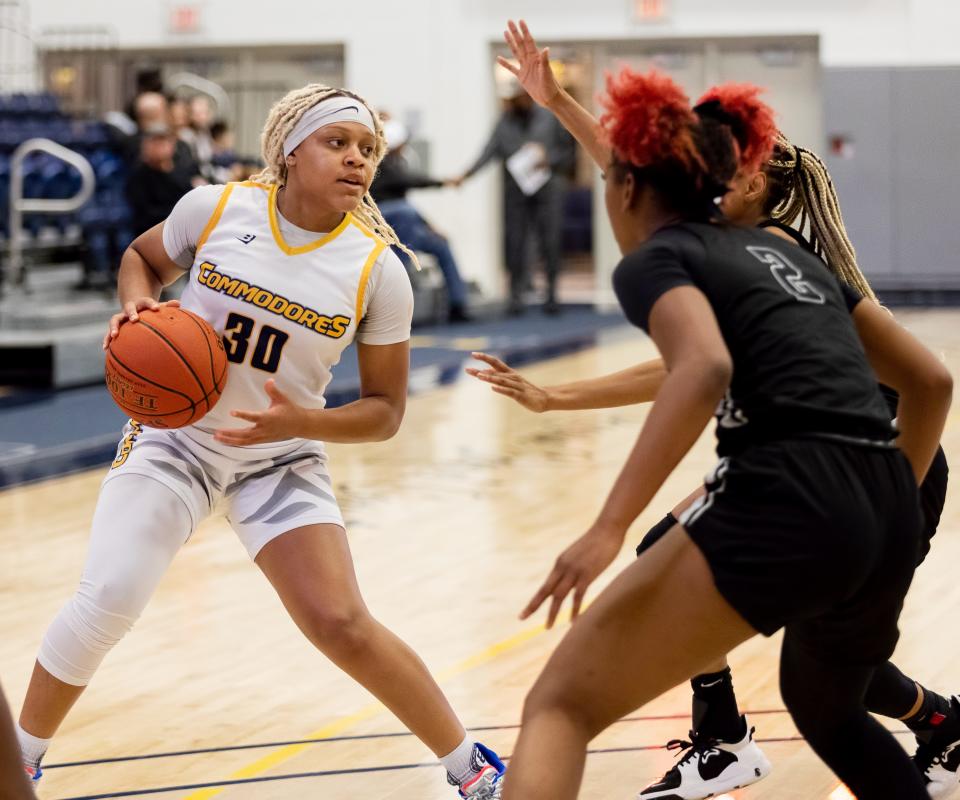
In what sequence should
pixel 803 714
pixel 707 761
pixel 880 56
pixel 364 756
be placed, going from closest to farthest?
pixel 803 714 < pixel 707 761 < pixel 364 756 < pixel 880 56

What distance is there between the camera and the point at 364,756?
3898mm

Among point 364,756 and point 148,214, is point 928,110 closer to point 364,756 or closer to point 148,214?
point 148,214

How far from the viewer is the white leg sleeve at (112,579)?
10.8ft

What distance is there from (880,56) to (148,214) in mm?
9488

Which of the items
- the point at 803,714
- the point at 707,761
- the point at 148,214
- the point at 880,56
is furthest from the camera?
the point at 880,56

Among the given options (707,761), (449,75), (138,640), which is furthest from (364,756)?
(449,75)

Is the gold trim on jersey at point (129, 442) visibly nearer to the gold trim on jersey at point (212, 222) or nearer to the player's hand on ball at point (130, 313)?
the player's hand on ball at point (130, 313)

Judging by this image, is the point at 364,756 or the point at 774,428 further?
the point at 364,756

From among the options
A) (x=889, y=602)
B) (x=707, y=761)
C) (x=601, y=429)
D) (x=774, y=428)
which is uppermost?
(x=774, y=428)

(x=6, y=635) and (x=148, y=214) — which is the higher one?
(x=148, y=214)

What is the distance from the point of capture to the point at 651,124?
8.14 ft

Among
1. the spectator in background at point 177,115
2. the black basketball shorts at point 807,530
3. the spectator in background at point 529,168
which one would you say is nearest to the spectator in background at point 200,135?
the spectator in background at point 177,115

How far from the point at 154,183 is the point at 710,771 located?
27.1 ft

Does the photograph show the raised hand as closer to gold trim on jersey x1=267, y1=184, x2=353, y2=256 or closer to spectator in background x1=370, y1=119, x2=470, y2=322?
gold trim on jersey x1=267, y1=184, x2=353, y2=256
